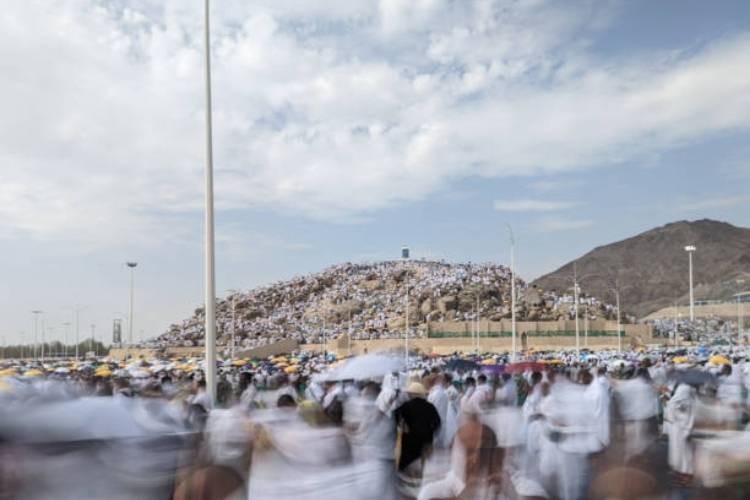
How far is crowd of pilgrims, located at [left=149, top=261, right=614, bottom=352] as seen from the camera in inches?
3615

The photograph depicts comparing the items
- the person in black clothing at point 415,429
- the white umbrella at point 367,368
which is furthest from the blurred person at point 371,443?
the white umbrella at point 367,368

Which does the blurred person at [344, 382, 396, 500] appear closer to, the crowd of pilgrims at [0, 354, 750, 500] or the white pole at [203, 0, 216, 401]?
the crowd of pilgrims at [0, 354, 750, 500]

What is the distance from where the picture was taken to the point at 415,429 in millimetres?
8195

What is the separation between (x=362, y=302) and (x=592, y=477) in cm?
10707

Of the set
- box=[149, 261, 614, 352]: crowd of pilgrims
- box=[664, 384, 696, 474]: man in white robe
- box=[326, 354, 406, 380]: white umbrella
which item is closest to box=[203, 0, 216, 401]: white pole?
box=[326, 354, 406, 380]: white umbrella

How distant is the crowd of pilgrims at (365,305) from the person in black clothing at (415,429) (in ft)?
227

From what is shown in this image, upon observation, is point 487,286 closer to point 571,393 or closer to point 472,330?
point 472,330

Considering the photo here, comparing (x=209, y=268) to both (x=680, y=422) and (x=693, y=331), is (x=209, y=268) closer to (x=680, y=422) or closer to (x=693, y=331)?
(x=680, y=422)

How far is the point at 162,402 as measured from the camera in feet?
31.4

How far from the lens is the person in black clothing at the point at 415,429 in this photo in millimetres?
8148

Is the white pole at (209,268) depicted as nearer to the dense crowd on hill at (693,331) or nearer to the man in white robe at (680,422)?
the man in white robe at (680,422)

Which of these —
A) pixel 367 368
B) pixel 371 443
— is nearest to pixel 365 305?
pixel 367 368

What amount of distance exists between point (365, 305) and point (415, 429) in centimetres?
10528

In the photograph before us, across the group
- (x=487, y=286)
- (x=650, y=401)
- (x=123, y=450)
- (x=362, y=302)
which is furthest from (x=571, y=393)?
(x=362, y=302)
